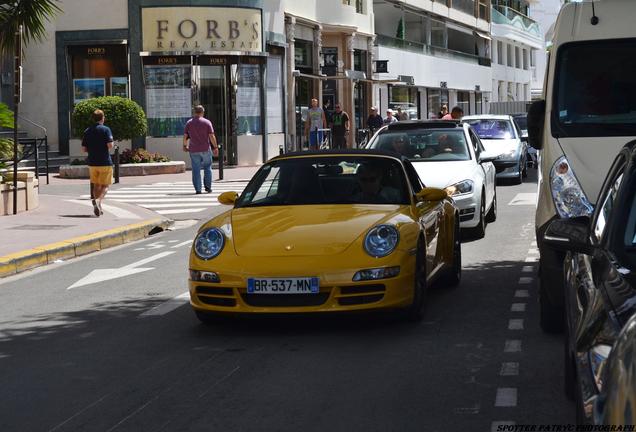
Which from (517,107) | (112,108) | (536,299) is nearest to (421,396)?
(536,299)

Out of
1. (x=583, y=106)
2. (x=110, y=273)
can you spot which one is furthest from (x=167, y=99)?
(x=583, y=106)

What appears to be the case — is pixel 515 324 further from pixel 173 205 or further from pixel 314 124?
pixel 314 124

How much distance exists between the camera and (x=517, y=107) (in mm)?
75750

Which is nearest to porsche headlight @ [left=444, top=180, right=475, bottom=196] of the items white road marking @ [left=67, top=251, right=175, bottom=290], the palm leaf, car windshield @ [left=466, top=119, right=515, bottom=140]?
white road marking @ [left=67, top=251, right=175, bottom=290]

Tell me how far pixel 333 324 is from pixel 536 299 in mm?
2049

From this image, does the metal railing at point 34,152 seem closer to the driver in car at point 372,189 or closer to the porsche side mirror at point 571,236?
the driver in car at point 372,189

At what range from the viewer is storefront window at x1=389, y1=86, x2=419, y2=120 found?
5709cm

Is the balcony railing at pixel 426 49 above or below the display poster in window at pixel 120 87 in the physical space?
above

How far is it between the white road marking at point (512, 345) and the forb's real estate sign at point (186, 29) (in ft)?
93.9

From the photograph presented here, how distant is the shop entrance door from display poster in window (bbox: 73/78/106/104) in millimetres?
2887

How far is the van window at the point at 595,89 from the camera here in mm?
9883

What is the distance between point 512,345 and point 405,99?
52096 mm

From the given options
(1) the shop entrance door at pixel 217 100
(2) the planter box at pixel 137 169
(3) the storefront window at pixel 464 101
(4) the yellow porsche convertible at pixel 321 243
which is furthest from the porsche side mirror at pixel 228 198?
(3) the storefront window at pixel 464 101

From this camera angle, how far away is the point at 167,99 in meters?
36.6
